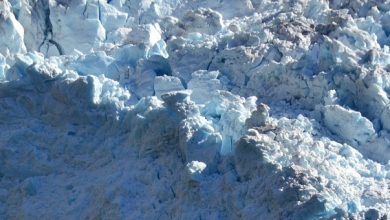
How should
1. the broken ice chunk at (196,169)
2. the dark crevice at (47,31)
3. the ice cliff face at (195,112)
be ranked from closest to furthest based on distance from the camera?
1. the ice cliff face at (195,112)
2. the broken ice chunk at (196,169)
3. the dark crevice at (47,31)

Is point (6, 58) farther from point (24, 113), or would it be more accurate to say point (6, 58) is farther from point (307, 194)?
point (307, 194)

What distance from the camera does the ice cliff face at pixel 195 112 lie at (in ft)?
25.5

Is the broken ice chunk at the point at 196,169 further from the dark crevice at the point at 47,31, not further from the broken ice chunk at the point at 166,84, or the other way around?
the dark crevice at the point at 47,31

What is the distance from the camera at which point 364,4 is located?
→ 422 inches

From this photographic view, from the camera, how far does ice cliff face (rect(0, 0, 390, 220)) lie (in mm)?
7777

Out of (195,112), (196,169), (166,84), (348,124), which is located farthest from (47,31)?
(348,124)

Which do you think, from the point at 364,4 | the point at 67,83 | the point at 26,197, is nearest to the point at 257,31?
the point at 364,4

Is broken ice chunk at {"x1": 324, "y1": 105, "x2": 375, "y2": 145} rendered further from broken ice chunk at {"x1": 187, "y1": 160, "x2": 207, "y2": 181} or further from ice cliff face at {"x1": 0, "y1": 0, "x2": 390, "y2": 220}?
broken ice chunk at {"x1": 187, "y1": 160, "x2": 207, "y2": 181}

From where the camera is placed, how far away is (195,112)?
846 cm

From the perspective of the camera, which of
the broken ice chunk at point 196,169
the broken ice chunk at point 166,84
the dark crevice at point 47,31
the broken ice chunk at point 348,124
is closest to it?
the broken ice chunk at point 196,169

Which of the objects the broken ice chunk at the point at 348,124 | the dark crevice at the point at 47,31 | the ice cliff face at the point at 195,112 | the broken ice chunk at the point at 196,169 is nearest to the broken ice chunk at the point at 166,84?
the ice cliff face at the point at 195,112

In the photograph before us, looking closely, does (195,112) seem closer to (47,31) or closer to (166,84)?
(166,84)

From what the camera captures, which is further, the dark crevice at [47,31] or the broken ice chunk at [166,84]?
the dark crevice at [47,31]

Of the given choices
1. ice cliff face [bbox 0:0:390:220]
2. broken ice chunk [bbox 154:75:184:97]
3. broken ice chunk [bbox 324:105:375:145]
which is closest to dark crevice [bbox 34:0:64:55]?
→ ice cliff face [bbox 0:0:390:220]
